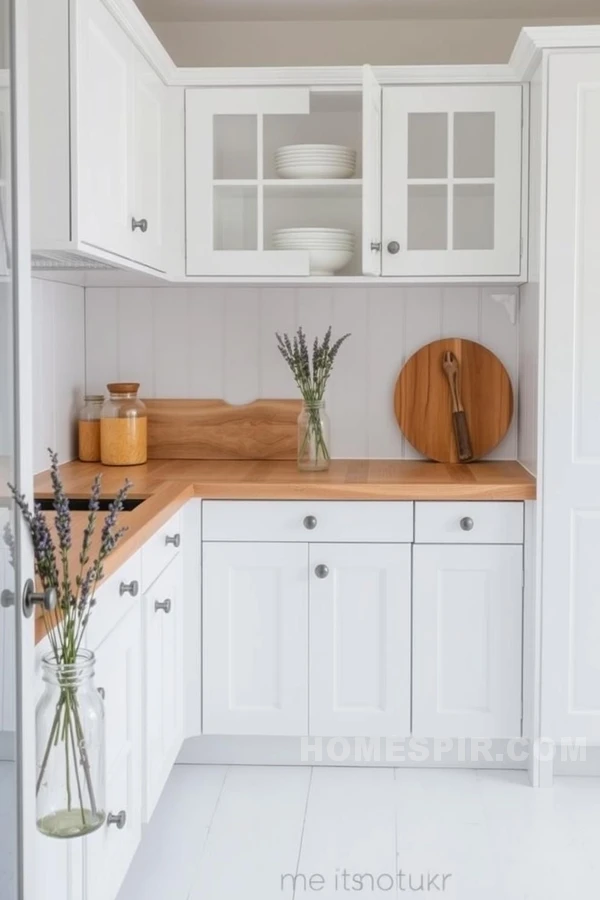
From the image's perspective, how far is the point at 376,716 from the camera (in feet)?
10.5

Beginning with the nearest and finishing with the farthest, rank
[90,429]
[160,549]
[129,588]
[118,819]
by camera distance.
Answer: [118,819] → [129,588] → [160,549] → [90,429]

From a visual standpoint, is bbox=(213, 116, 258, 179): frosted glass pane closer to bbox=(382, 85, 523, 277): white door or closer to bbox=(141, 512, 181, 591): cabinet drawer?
bbox=(382, 85, 523, 277): white door

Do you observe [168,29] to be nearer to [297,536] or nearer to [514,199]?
[514,199]

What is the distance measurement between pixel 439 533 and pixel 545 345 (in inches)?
23.2

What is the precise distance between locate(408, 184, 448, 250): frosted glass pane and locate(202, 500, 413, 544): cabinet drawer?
0.78 metres

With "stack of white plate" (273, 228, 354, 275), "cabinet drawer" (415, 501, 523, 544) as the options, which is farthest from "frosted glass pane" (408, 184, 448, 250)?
"cabinet drawer" (415, 501, 523, 544)

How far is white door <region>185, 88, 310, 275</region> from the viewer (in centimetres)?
331

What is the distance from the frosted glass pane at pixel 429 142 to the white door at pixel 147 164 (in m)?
0.73

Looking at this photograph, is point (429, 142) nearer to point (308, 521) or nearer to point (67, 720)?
point (308, 521)

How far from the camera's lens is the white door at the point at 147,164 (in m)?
2.91

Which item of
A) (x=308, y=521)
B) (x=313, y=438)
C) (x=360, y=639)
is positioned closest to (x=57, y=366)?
(x=313, y=438)

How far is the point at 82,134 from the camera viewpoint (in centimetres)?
237

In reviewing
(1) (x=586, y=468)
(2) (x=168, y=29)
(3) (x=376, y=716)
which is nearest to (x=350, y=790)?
(3) (x=376, y=716)

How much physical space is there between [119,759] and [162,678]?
55 centimetres
